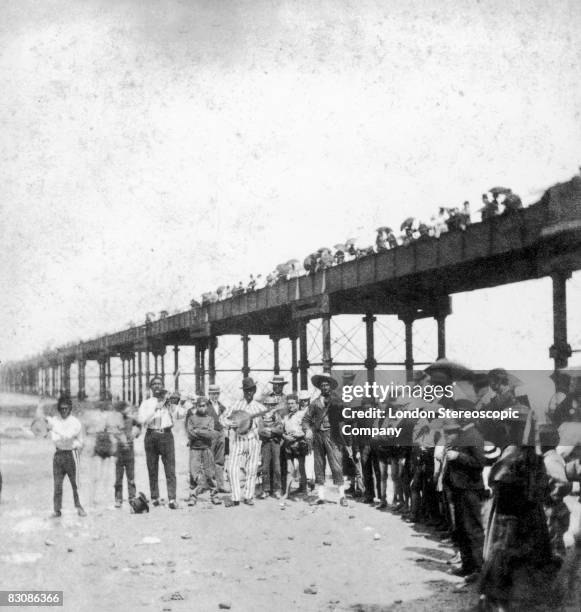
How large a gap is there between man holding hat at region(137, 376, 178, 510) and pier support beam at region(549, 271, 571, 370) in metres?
8.19

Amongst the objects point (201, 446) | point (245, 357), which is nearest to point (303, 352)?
point (245, 357)

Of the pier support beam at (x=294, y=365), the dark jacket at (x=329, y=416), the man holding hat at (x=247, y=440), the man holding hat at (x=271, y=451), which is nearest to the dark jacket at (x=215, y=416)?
the man holding hat at (x=247, y=440)

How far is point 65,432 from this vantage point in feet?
31.9

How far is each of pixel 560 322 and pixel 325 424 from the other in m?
6.58

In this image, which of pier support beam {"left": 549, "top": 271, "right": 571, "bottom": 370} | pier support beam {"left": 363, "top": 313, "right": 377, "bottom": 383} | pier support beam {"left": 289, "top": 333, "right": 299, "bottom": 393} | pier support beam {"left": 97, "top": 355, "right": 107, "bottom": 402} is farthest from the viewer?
pier support beam {"left": 97, "top": 355, "right": 107, "bottom": 402}

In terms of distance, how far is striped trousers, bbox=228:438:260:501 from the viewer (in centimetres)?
1080

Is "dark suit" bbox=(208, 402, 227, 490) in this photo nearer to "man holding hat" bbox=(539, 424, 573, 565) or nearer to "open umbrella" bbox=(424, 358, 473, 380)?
"open umbrella" bbox=(424, 358, 473, 380)

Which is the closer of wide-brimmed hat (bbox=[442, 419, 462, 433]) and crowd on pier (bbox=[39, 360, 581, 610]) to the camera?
crowd on pier (bbox=[39, 360, 581, 610])

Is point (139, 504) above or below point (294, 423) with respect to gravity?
below

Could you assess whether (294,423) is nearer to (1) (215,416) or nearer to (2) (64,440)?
(1) (215,416)

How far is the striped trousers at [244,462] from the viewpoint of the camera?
1080 centimetres

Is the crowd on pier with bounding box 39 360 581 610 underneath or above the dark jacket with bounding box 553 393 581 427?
underneath

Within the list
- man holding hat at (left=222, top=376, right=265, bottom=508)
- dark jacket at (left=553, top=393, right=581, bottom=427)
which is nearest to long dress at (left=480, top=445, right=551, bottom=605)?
dark jacket at (left=553, top=393, right=581, bottom=427)

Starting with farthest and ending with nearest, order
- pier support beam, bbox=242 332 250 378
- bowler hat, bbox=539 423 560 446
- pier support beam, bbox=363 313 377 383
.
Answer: pier support beam, bbox=242 332 250 378 < pier support beam, bbox=363 313 377 383 < bowler hat, bbox=539 423 560 446
